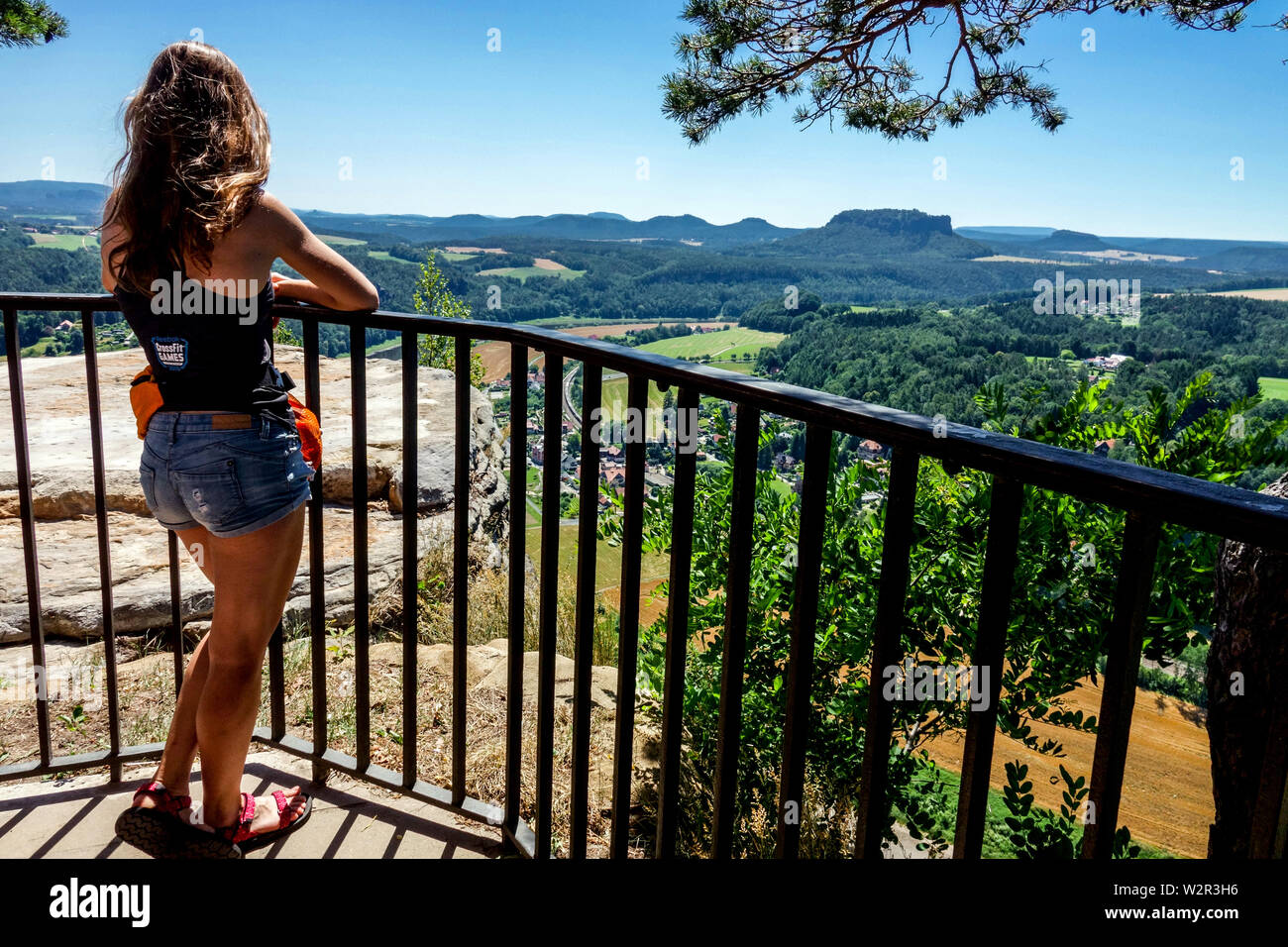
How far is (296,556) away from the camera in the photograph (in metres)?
1.82

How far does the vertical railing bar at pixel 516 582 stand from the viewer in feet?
6.28

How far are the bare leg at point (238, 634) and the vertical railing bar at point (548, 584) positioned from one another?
0.51 meters

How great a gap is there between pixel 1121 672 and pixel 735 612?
60 centimetres

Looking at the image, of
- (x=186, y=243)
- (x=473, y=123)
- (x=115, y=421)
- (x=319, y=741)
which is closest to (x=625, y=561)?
(x=186, y=243)

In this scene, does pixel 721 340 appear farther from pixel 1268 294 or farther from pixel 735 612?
pixel 735 612

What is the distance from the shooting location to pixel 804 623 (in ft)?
3.97

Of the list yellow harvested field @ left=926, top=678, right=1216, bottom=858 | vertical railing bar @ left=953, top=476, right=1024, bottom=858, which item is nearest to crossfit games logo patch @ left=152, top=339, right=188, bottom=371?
vertical railing bar @ left=953, top=476, right=1024, bottom=858

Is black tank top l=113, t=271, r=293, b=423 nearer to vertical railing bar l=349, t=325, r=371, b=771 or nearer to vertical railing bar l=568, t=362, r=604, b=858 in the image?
vertical railing bar l=349, t=325, r=371, b=771

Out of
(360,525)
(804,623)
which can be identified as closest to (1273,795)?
(804,623)

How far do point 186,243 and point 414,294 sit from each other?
9578 millimetres

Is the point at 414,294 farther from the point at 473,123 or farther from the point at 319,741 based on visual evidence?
the point at 473,123

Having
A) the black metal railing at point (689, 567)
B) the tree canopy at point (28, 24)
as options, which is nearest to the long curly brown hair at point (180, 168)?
the black metal railing at point (689, 567)

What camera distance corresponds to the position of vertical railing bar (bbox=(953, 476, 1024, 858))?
884 millimetres

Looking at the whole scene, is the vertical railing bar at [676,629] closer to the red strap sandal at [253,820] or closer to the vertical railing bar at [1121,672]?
the vertical railing bar at [1121,672]
